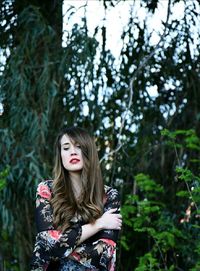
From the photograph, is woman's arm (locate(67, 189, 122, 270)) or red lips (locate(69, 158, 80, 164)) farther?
red lips (locate(69, 158, 80, 164))

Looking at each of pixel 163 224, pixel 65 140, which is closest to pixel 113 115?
pixel 163 224

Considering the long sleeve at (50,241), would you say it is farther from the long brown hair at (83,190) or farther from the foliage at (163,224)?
the foliage at (163,224)

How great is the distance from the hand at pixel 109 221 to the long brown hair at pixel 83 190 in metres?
0.03

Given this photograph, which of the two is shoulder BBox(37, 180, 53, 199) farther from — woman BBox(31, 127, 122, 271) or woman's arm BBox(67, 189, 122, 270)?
woman's arm BBox(67, 189, 122, 270)

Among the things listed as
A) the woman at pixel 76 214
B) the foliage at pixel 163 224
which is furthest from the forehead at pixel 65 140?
the foliage at pixel 163 224

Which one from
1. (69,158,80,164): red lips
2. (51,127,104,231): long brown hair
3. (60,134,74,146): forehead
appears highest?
(60,134,74,146): forehead

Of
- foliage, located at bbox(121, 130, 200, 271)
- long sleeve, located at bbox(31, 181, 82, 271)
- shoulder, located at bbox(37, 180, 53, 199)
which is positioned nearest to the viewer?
long sleeve, located at bbox(31, 181, 82, 271)

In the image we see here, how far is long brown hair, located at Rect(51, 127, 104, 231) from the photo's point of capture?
3500mm

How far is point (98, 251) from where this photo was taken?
345 cm

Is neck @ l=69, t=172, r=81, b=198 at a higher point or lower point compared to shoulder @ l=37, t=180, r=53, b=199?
higher

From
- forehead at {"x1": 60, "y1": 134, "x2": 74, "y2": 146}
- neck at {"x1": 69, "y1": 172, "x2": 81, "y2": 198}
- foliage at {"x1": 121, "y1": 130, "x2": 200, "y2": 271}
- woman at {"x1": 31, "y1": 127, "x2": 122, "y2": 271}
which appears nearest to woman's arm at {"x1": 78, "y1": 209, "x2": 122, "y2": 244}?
woman at {"x1": 31, "y1": 127, "x2": 122, "y2": 271}

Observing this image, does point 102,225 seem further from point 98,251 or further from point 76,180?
point 76,180

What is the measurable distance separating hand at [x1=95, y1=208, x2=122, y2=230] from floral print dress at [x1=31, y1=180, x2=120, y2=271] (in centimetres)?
3

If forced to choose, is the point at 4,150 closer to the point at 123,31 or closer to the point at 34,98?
the point at 34,98
